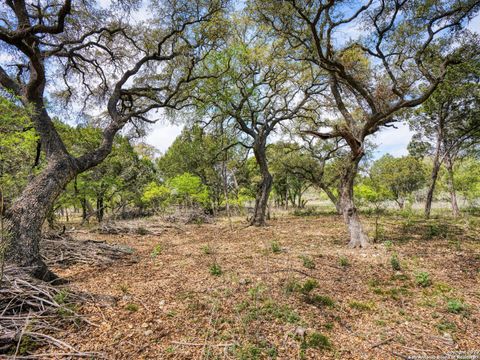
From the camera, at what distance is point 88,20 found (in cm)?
646

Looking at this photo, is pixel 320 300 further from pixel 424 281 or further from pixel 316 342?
pixel 424 281

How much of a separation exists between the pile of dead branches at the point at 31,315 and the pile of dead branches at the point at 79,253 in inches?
73.0

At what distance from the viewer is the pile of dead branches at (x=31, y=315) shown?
228cm

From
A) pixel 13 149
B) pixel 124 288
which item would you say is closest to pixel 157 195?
pixel 13 149

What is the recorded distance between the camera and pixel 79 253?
17.6ft

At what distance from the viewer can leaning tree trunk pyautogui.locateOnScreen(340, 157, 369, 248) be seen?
6332 millimetres

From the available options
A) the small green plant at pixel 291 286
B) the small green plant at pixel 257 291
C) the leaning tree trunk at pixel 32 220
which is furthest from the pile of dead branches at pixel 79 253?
the small green plant at pixel 291 286

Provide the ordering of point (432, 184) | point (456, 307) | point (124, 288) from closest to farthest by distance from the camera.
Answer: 1. point (456, 307)
2. point (124, 288)
3. point (432, 184)

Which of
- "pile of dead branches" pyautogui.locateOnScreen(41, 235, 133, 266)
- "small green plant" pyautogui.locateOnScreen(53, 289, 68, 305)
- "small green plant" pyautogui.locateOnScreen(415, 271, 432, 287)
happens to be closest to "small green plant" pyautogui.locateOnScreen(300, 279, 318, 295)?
"small green plant" pyautogui.locateOnScreen(415, 271, 432, 287)

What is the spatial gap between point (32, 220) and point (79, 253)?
5.81 ft

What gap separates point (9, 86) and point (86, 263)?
4093mm

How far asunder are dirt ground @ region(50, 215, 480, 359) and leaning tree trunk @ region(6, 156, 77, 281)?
777 mm

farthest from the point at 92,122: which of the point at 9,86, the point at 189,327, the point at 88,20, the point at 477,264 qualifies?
the point at 477,264

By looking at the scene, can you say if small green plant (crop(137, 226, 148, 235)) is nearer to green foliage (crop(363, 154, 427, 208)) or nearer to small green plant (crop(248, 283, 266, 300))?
small green plant (crop(248, 283, 266, 300))
